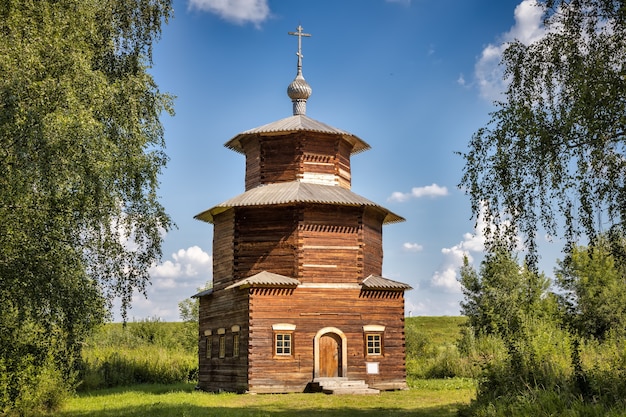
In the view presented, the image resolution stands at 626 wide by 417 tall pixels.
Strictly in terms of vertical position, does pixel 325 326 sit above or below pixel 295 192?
below

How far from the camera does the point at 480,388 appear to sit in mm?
15469

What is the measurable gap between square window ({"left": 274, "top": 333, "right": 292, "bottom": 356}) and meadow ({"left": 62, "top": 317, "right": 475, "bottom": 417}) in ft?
5.97

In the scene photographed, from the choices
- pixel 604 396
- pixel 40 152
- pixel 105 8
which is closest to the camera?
pixel 604 396

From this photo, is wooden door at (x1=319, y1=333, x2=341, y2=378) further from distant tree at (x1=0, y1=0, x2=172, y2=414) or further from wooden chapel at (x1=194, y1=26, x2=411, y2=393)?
distant tree at (x1=0, y1=0, x2=172, y2=414)

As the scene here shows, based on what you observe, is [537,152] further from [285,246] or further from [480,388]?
[285,246]

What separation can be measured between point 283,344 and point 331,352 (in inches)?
78.1

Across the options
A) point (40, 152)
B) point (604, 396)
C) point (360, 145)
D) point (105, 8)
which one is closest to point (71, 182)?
point (40, 152)

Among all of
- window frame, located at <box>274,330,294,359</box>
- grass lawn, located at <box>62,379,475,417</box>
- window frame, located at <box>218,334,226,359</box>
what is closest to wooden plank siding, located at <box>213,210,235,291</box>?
window frame, located at <box>218,334,226,359</box>

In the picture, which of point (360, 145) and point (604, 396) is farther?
point (360, 145)

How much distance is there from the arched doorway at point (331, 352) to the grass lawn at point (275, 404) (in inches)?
78.7

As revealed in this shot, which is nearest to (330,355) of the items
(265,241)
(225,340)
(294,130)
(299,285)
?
(299,285)

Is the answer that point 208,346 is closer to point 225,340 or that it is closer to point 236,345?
point 225,340

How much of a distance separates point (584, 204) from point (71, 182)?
9635 mm

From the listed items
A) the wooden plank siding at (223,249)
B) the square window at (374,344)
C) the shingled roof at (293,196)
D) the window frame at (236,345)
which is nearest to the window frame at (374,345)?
the square window at (374,344)
